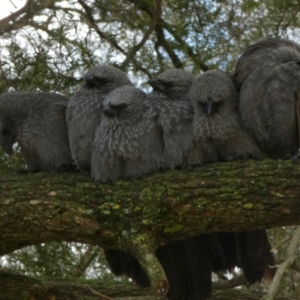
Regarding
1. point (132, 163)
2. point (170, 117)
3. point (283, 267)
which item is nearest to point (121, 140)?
point (132, 163)

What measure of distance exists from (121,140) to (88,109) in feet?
1.27

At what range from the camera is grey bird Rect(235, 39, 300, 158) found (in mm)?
4012

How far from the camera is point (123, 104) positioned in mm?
4090

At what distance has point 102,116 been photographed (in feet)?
13.9

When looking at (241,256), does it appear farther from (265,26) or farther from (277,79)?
(265,26)

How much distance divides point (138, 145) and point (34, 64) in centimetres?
154

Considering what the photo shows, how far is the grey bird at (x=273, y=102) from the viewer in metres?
4.01

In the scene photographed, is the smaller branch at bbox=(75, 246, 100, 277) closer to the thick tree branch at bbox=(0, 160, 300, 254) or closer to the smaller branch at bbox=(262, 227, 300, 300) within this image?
the thick tree branch at bbox=(0, 160, 300, 254)

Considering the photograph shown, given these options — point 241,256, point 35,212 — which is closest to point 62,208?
point 35,212

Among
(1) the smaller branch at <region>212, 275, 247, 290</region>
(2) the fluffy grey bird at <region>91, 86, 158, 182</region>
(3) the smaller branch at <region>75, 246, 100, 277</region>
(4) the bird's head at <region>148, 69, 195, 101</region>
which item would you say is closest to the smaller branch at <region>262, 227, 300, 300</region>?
(1) the smaller branch at <region>212, 275, 247, 290</region>

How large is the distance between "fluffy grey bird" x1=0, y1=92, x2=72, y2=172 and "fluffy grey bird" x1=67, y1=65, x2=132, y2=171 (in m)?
0.24

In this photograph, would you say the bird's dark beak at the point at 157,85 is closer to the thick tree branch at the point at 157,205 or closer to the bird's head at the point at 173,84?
the bird's head at the point at 173,84

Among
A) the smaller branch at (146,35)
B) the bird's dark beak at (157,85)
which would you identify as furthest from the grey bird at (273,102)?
the smaller branch at (146,35)

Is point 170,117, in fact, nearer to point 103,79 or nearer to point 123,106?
point 123,106
